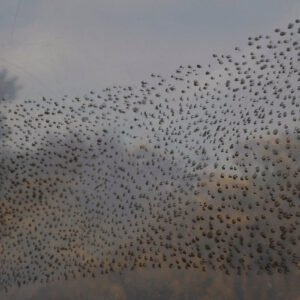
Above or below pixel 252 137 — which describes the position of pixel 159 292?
below

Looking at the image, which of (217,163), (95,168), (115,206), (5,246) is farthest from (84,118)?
(5,246)

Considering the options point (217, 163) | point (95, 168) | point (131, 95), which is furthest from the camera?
point (95, 168)

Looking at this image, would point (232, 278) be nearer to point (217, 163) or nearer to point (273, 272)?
point (273, 272)

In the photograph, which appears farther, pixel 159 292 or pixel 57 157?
pixel 159 292

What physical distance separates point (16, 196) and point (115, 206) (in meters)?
5.52

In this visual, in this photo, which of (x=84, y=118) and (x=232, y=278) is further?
(x=232, y=278)

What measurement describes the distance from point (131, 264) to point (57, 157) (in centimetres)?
A: 851

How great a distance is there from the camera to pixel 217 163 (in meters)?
24.5

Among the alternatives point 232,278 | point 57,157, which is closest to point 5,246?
point 57,157

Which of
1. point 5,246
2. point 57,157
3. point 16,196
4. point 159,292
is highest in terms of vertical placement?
point 57,157

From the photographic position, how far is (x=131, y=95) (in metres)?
22.8

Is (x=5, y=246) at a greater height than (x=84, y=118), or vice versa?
(x=84, y=118)

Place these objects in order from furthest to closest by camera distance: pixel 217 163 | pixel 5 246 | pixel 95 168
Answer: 1. pixel 5 246
2. pixel 95 168
3. pixel 217 163

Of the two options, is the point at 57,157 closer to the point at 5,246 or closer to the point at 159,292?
A: the point at 5,246
